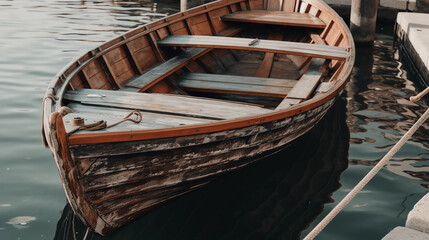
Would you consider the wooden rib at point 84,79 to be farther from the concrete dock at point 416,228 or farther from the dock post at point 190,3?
the dock post at point 190,3

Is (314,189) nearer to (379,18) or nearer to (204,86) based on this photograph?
(204,86)

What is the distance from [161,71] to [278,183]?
2.32 m

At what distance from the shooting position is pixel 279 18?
29.0ft

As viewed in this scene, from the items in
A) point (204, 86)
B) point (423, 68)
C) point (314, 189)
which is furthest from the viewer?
point (423, 68)

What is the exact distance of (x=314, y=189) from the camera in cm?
487

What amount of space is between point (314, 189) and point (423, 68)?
4.94 metres

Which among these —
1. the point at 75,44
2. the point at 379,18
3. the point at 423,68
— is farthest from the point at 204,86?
the point at 379,18

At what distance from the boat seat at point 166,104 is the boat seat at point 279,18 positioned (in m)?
4.44

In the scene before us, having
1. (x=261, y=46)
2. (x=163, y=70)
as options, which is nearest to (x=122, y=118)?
(x=163, y=70)

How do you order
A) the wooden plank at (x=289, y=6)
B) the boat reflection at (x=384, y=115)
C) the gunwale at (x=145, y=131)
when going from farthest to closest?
the wooden plank at (x=289, y=6) → the boat reflection at (x=384, y=115) → the gunwale at (x=145, y=131)

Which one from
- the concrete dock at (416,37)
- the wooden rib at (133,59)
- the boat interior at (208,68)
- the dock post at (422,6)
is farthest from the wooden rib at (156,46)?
the dock post at (422,6)

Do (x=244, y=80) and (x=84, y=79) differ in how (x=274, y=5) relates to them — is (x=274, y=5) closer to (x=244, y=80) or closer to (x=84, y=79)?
(x=244, y=80)

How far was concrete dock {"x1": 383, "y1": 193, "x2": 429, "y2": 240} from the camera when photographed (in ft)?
9.07

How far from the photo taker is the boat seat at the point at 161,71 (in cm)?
559
